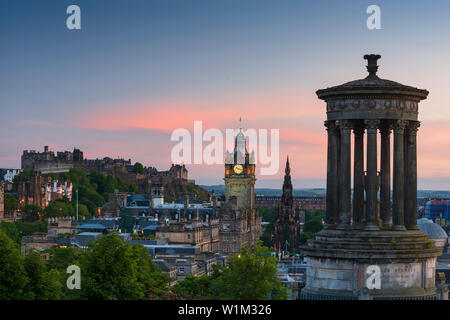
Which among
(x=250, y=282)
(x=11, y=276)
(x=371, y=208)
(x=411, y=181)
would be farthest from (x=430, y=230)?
(x=371, y=208)

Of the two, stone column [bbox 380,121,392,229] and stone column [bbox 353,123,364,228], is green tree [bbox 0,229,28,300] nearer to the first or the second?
stone column [bbox 353,123,364,228]

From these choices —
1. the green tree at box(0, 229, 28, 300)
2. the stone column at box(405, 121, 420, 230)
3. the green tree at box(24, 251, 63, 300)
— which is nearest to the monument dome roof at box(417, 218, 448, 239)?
the green tree at box(24, 251, 63, 300)

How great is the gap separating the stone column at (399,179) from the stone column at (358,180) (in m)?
1.47

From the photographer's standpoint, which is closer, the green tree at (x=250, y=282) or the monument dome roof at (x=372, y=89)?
the monument dome roof at (x=372, y=89)

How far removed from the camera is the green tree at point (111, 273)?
2645 inches

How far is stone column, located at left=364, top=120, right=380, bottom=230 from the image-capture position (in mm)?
51562

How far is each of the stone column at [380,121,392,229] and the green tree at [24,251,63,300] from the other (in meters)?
22.4

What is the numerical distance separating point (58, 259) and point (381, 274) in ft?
214

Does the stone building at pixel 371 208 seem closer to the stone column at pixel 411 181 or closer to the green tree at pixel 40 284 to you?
the stone column at pixel 411 181

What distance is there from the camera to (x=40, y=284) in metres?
69.2

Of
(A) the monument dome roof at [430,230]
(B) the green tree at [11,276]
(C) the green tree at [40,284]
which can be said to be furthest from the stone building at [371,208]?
(A) the monument dome roof at [430,230]

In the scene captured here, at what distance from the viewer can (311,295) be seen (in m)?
51.3
